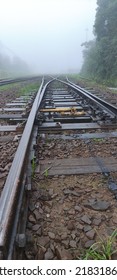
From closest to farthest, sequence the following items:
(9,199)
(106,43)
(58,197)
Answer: (9,199) → (58,197) → (106,43)

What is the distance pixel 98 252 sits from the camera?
175 cm

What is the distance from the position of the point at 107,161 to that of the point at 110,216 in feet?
3.38

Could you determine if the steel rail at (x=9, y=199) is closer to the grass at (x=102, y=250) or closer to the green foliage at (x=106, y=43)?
the grass at (x=102, y=250)

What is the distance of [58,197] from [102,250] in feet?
2.36

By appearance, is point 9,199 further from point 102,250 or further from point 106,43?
point 106,43

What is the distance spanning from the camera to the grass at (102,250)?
1701 millimetres

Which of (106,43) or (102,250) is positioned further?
(106,43)

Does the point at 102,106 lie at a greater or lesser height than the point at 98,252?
greater

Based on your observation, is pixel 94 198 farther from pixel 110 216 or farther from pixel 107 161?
pixel 107 161

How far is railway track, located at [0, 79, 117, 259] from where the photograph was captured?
5.75ft

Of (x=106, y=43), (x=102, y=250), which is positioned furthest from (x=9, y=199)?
(x=106, y=43)

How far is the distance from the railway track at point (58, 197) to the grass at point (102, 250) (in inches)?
2.0

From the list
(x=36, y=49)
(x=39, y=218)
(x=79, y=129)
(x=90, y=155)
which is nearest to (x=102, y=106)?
(x=79, y=129)

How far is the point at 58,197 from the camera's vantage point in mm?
2416
